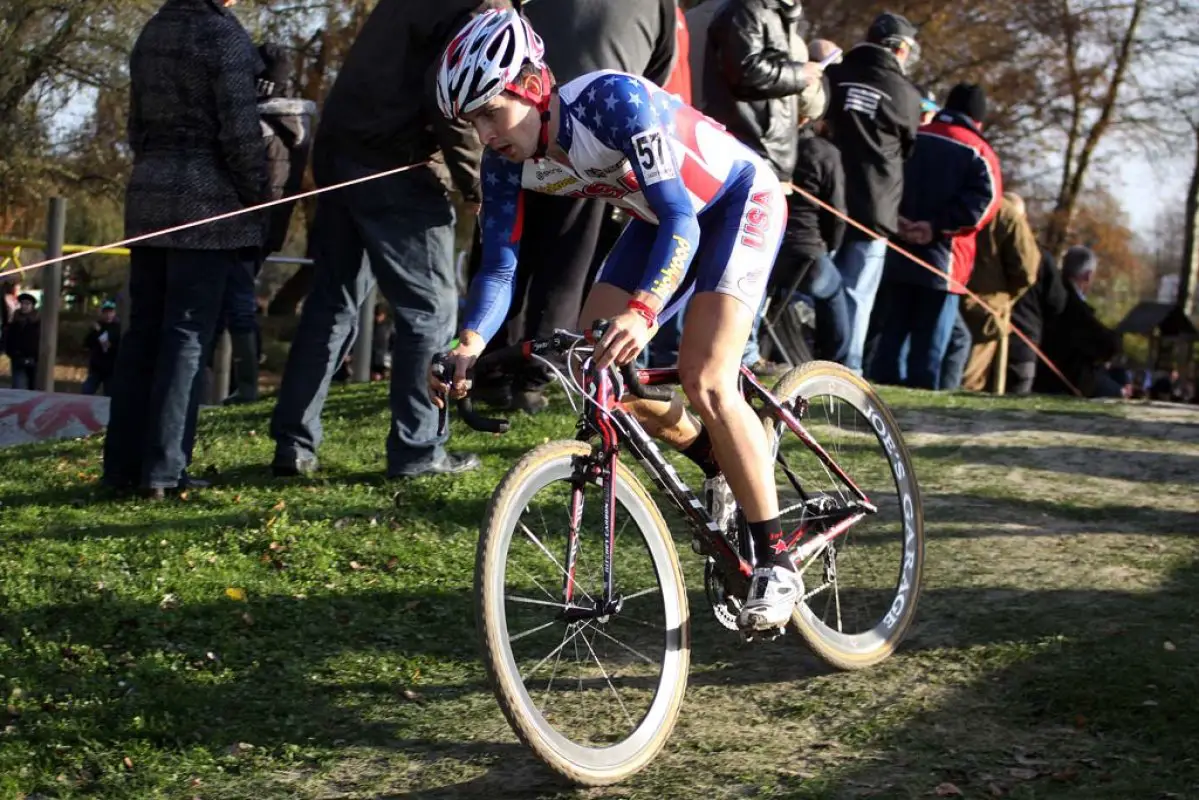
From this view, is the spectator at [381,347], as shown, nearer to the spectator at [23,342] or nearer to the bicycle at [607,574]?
the spectator at [23,342]

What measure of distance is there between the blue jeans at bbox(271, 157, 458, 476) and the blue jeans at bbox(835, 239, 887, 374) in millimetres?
3947

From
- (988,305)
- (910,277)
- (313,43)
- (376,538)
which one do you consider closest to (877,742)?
(376,538)

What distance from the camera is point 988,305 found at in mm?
11945

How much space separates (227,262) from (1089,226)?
30.8 m

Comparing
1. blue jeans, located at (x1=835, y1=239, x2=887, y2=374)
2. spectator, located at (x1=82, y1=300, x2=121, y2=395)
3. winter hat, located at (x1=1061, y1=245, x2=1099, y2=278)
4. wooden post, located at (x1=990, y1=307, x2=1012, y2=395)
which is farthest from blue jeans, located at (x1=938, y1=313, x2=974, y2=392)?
spectator, located at (x1=82, y1=300, x2=121, y2=395)

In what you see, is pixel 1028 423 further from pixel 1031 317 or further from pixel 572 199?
pixel 1031 317

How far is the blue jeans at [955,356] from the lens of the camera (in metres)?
11.9

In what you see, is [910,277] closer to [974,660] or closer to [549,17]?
[549,17]

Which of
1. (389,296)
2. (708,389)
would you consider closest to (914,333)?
(389,296)

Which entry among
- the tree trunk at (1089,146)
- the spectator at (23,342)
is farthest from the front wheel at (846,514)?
the tree trunk at (1089,146)

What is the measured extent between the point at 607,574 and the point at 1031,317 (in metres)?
9.70

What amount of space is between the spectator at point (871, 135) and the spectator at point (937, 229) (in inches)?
29.4

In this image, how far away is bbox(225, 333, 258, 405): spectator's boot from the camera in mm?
11039

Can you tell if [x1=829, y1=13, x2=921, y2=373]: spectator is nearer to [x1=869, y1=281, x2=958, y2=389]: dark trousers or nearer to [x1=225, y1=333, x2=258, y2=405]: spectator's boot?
[x1=869, y1=281, x2=958, y2=389]: dark trousers
